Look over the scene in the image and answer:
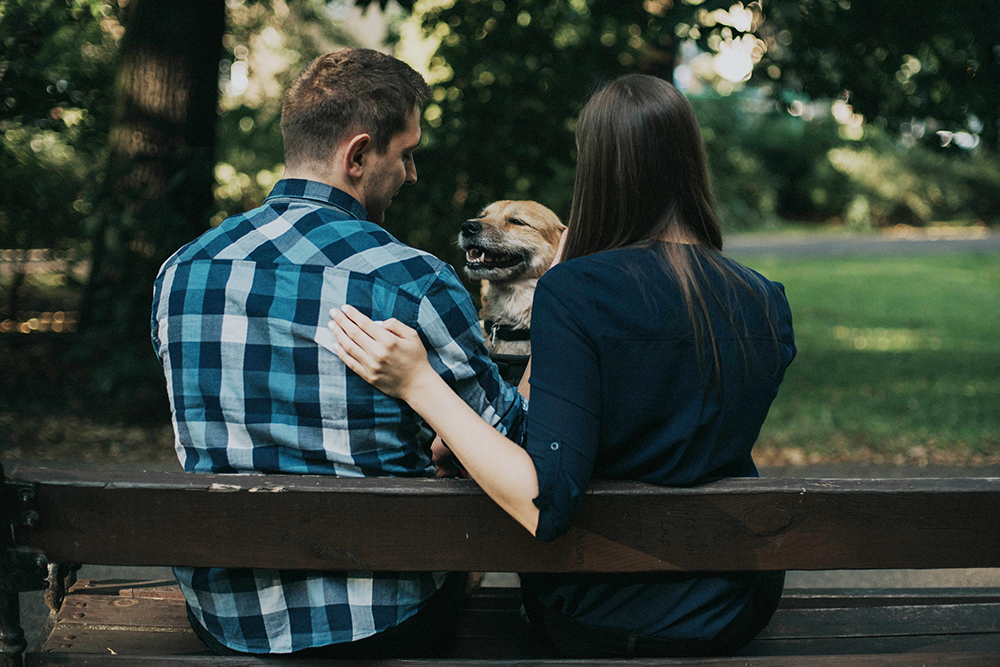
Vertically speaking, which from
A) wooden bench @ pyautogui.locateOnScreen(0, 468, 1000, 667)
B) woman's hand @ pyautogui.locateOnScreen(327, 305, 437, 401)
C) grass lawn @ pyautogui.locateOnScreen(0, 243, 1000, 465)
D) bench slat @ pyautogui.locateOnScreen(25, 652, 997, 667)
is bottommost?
grass lawn @ pyautogui.locateOnScreen(0, 243, 1000, 465)

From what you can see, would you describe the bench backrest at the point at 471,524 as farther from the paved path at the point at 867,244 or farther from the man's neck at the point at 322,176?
the paved path at the point at 867,244

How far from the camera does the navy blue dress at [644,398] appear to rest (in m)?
1.59

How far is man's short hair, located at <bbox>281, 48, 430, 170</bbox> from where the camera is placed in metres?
1.89

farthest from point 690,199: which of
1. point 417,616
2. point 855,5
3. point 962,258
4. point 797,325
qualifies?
point 962,258

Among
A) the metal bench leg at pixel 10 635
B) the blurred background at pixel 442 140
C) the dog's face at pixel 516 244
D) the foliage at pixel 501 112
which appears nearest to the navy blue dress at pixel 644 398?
the metal bench leg at pixel 10 635

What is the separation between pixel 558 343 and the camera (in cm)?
161

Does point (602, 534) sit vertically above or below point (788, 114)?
below

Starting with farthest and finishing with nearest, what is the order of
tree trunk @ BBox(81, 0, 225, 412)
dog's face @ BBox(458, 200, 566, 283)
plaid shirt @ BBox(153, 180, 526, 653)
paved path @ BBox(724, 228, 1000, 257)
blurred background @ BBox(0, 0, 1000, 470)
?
paved path @ BBox(724, 228, 1000, 257), tree trunk @ BBox(81, 0, 225, 412), blurred background @ BBox(0, 0, 1000, 470), dog's face @ BBox(458, 200, 566, 283), plaid shirt @ BBox(153, 180, 526, 653)

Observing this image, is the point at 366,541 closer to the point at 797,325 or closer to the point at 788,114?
the point at 788,114

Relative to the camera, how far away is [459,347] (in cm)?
173

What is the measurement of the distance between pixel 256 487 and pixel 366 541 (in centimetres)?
22

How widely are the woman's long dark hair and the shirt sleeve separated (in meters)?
0.33

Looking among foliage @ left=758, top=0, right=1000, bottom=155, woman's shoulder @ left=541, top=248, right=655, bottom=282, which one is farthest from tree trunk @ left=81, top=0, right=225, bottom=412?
woman's shoulder @ left=541, top=248, right=655, bottom=282

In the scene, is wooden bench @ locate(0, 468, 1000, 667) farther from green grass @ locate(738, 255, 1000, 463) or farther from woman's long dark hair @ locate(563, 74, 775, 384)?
green grass @ locate(738, 255, 1000, 463)
